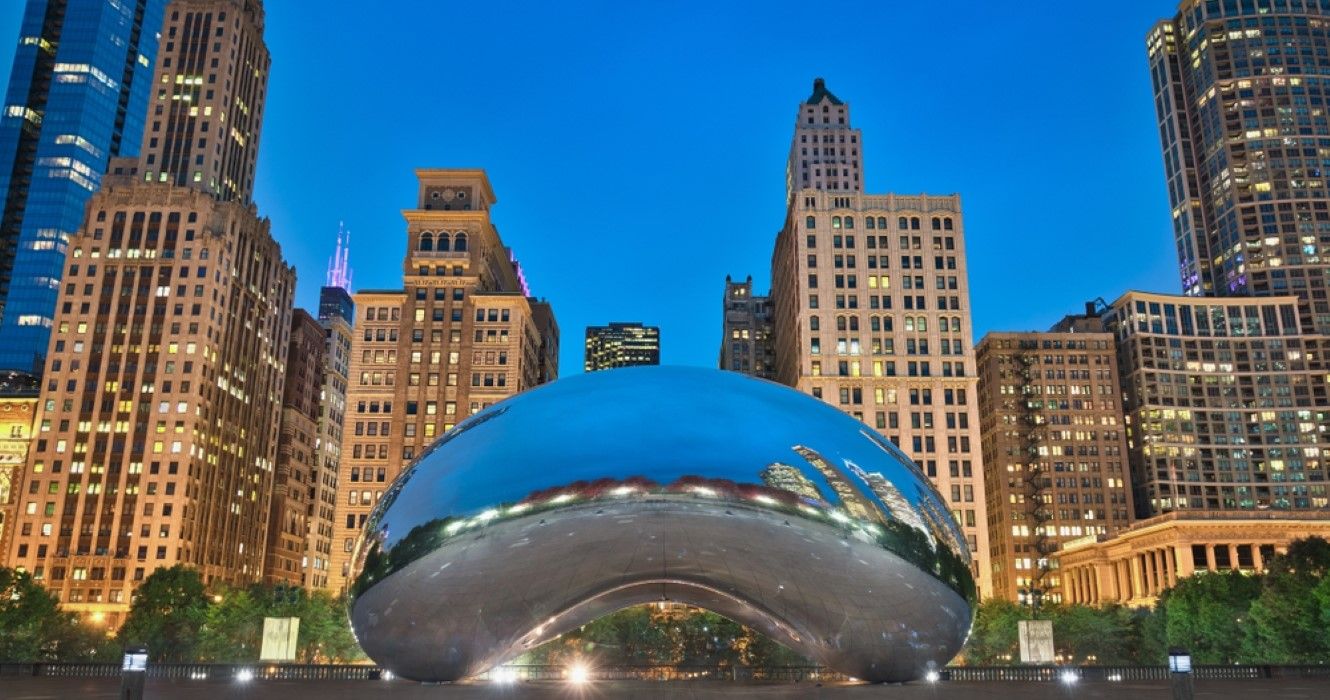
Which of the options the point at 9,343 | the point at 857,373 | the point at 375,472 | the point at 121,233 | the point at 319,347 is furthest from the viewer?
the point at 319,347

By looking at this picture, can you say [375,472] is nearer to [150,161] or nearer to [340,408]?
[150,161]

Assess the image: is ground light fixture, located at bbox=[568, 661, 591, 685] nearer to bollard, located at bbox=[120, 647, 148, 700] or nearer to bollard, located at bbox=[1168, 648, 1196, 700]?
bollard, located at bbox=[120, 647, 148, 700]

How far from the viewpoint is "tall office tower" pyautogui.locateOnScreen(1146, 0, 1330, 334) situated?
550 ft

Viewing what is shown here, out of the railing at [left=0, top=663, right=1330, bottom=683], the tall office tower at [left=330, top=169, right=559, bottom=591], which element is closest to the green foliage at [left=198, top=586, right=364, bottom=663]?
the railing at [left=0, top=663, right=1330, bottom=683]

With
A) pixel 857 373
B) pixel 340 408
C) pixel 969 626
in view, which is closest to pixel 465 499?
pixel 969 626

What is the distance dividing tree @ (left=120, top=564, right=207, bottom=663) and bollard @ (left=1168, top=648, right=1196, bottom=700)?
43.3 m

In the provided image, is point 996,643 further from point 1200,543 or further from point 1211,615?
point 1200,543

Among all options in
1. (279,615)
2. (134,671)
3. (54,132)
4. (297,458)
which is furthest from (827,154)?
(134,671)

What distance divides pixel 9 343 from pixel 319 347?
45182 millimetres

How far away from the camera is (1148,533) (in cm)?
11475

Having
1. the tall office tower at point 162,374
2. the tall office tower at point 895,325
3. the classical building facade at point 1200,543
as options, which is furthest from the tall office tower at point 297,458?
the classical building facade at point 1200,543

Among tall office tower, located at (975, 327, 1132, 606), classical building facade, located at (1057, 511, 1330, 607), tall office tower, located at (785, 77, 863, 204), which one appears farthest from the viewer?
tall office tower, located at (975, 327, 1132, 606)

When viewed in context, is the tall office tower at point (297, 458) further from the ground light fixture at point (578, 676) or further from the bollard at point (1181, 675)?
the bollard at point (1181, 675)

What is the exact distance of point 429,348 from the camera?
371 ft
